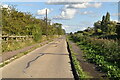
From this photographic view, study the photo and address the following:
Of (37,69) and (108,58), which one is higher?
(108,58)

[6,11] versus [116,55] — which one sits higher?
[6,11]

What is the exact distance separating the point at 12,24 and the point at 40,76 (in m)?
18.0

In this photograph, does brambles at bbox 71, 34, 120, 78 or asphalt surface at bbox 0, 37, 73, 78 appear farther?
brambles at bbox 71, 34, 120, 78

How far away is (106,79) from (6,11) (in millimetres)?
21530

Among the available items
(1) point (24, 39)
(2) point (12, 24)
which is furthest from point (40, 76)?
(1) point (24, 39)

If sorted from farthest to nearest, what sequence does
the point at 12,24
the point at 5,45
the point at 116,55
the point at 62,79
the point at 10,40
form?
the point at 12,24
the point at 10,40
the point at 5,45
the point at 116,55
the point at 62,79

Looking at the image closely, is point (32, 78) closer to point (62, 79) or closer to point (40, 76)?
point (40, 76)

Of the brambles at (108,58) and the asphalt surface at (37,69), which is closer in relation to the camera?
the asphalt surface at (37,69)

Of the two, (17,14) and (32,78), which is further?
(17,14)

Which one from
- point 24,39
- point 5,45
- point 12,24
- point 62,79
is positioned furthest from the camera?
point 24,39

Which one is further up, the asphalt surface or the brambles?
the brambles

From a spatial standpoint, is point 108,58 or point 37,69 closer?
point 37,69

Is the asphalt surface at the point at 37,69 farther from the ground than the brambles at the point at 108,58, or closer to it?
closer to it

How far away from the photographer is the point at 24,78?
8711 mm
